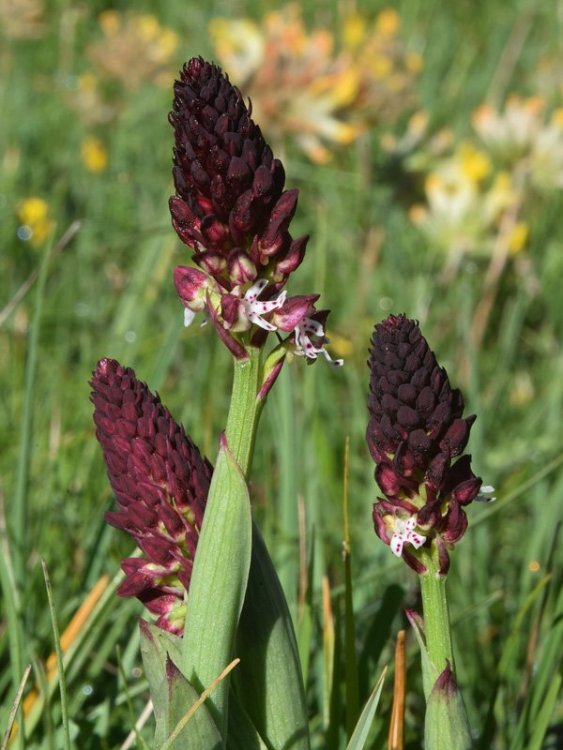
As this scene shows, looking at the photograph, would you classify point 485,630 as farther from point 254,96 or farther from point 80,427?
point 254,96

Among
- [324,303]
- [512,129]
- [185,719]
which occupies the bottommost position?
[185,719]

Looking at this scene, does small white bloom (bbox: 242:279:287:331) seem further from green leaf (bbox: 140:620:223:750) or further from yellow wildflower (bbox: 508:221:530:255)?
yellow wildflower (bbox: 508:221:530:255)

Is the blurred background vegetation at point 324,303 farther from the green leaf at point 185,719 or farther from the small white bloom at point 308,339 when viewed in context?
the small white bloom at point 308,339

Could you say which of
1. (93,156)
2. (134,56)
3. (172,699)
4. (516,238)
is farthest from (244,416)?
(134,56)

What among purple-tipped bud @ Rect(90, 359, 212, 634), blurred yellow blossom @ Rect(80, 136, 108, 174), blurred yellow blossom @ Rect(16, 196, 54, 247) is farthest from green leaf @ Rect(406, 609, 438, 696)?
blurred yellow blossom @ Rect(80, 136, 108, 174)

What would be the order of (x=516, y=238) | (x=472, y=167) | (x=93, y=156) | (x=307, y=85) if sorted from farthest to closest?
1. (x=93, y=156)
2. (x=307, y=85)
3. (x=472, y=167)
4. (x=516, y=238)

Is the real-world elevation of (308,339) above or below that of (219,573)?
above

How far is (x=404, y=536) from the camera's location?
1031mm

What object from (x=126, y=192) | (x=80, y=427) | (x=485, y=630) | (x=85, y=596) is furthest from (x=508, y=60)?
(x=85, y=596)

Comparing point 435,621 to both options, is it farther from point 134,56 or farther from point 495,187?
point 134,56

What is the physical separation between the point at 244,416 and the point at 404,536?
20cm

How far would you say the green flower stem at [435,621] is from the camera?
105 cm

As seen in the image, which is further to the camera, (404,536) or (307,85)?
(307,85)

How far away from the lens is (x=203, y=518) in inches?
39.8
